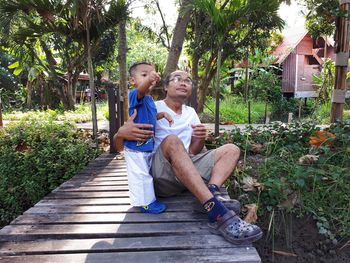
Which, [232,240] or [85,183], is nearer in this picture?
[232,240]

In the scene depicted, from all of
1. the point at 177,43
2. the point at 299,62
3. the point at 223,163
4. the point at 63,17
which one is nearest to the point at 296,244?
the point at 223,163

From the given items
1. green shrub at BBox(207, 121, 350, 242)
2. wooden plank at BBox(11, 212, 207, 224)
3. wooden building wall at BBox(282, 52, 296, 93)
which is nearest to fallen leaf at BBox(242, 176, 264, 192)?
green shrub at BBox(207, 121, 350, 242)

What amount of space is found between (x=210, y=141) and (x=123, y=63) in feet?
10.8

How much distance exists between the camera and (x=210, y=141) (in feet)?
16.7

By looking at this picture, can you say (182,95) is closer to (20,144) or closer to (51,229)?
(51,229)

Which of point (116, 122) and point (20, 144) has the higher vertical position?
point (116, 122)

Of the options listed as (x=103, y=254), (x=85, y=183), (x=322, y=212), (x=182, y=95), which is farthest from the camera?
(x=85, y=183)

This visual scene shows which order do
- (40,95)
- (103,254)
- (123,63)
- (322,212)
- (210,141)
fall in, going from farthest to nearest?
(40,95), (123,63), (210,141), (322,212), (103,254)

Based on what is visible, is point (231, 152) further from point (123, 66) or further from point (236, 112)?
point (236, 112)

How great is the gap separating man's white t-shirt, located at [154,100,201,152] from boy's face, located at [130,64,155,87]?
473mm

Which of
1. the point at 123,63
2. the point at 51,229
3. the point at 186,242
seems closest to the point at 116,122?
the point at 123,63

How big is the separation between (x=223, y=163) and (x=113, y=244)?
3.37ft

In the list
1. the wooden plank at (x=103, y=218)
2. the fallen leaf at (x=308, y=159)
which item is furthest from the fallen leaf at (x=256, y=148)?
the wooden plank at (x=103, y=218)

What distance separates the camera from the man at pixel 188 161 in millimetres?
2104
